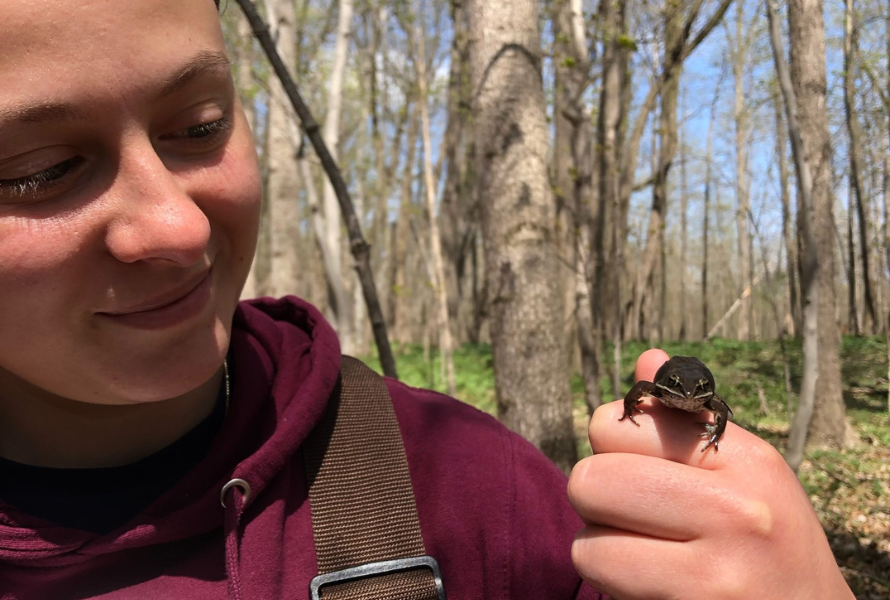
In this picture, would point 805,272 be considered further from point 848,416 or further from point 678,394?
point 848,416

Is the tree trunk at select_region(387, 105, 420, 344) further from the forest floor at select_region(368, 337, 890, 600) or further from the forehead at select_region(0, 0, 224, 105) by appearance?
the forehead at select_region(0, 0, 224, 105)

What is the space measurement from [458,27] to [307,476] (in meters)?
11.3

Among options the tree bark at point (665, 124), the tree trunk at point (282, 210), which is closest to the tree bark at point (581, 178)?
the tree bark at point (665, 124)

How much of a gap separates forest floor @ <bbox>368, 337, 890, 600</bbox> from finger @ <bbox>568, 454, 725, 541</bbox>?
4369mm

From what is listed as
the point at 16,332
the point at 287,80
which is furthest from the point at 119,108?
the point at 287,80

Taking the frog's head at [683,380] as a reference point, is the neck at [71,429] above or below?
below

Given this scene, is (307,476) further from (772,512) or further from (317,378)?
(772,512)

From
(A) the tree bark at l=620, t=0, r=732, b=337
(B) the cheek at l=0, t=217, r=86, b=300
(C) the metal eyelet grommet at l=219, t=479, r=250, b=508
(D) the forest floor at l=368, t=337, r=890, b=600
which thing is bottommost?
(D) the forest floor at l=368, t=337, r=890, b=600

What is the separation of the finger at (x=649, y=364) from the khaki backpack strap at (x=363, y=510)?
54 cm

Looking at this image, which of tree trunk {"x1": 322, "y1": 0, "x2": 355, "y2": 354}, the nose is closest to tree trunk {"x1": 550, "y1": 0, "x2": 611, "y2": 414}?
tree trunk {"x1": 322, "y1": 0, "x2": 355, "y2": 354}

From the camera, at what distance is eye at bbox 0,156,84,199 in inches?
37.1

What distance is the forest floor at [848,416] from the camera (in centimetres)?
545

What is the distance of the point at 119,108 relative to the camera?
3.14 ft

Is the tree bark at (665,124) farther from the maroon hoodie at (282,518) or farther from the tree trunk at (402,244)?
the tree trunk at (402,244)
